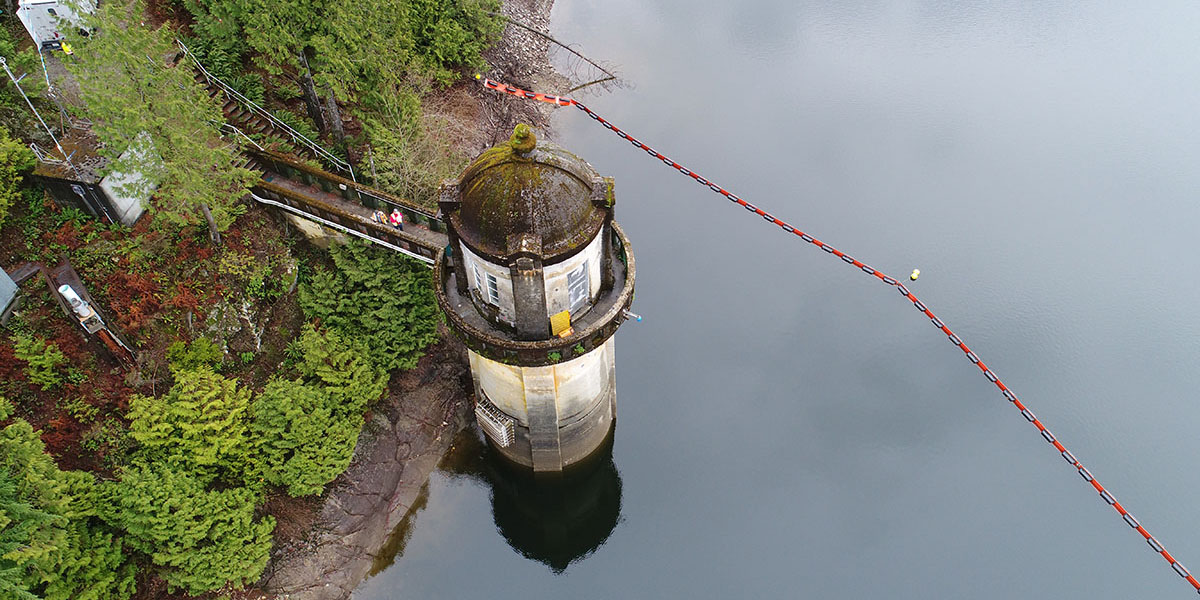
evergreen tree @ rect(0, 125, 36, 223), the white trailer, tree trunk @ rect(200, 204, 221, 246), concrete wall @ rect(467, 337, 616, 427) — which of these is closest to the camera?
evergreen tree @ rect(0, 125, 36, 223)

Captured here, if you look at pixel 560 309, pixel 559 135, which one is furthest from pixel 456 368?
pixel 559 135

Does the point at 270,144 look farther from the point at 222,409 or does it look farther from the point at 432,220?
the point at 222,409

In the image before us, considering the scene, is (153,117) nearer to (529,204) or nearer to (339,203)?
(339,203)

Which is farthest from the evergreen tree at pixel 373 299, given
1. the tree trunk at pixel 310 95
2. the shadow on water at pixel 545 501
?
the tree trunk at pixel 310 95

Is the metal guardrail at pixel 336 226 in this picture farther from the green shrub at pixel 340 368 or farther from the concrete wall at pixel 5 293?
the concrete wall at pixel 5 293

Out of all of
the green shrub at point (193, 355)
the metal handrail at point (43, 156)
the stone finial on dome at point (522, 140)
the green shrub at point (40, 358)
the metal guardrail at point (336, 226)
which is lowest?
the green shrub at point (193, 355)

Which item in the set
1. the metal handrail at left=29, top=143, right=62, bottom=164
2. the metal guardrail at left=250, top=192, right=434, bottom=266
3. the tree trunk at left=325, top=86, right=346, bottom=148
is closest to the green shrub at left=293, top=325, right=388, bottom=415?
the metal guardrail at left=250, top=192, right=434, bottom=266

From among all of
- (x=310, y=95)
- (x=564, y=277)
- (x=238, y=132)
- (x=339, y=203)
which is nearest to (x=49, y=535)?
(x=339, y=203)

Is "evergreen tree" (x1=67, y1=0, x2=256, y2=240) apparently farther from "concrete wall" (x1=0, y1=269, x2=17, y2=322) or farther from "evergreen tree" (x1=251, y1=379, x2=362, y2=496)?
"evergreen tree" (x1=251, y1=379, x2=362, y2=496)
